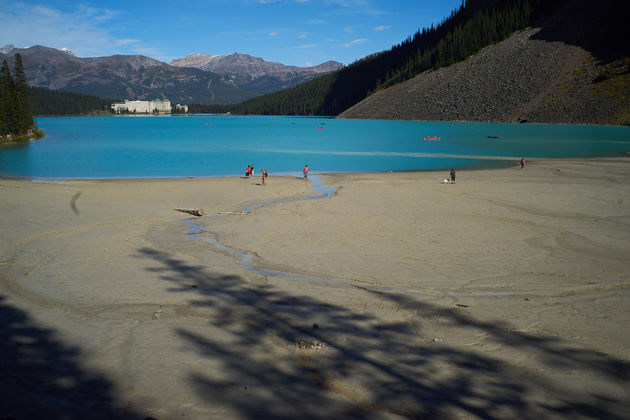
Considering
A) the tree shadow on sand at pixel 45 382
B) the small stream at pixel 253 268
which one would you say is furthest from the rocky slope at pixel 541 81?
the tree shadow on sand at pixel 45 382

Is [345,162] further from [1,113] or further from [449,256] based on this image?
[1,113]

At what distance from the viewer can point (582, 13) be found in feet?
509

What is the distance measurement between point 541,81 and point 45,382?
156546 millimetres

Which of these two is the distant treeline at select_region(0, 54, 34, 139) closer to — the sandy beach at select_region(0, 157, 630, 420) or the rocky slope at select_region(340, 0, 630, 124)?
the sandy beach at select_region(0, 157, 630, 420)

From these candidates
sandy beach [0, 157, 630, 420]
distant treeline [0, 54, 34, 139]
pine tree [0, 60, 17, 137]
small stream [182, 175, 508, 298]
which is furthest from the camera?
distant treeline [0, 54, 34, 139]

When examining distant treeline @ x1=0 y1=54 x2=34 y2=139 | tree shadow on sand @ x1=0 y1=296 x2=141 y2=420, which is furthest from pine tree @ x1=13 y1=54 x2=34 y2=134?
tree shadow on sand @ x1=0 y1=296 x2=141 y2=420

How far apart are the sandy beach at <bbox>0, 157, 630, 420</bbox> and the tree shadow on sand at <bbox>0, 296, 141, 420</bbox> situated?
41 mm

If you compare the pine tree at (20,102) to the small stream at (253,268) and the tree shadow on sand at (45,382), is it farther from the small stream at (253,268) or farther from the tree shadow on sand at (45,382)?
the tree shadow on sand at (45,382)

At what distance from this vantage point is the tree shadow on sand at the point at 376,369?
22.9 ft

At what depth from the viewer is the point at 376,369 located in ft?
27.0

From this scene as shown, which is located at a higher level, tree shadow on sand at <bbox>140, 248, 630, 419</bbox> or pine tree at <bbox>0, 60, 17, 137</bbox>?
pine tree at <bbox>0, 60, 17, 137</bbox>

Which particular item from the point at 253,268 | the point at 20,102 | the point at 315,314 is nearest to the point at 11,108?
the point at 20,102

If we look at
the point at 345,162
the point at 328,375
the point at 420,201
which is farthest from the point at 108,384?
the point at 345,162

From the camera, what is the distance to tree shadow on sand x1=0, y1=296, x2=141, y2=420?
658cm
